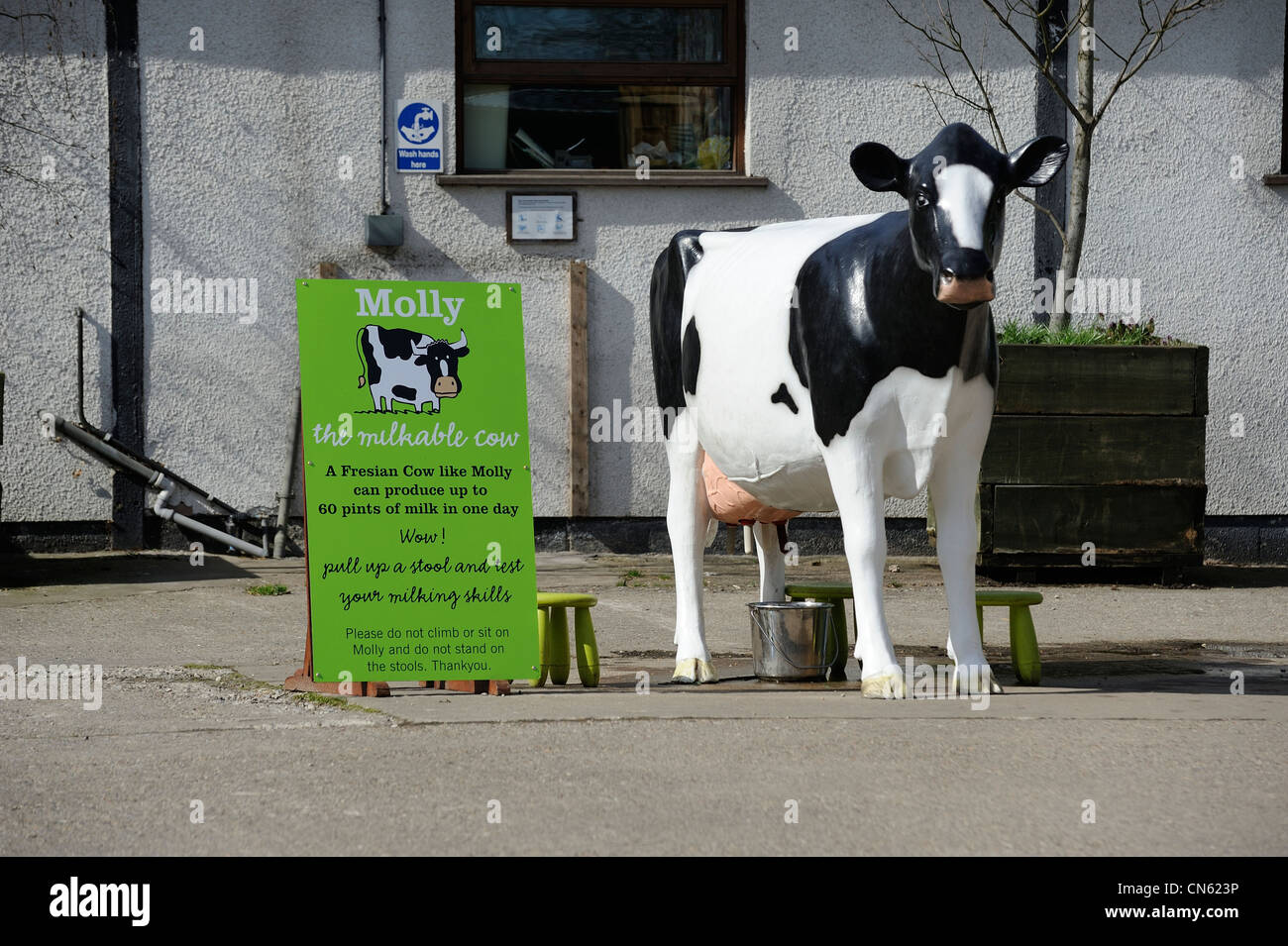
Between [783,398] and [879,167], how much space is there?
3.03 feet

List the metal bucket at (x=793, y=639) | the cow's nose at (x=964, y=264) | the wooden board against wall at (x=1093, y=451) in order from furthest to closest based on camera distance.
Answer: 1. the wooden board against wall at (x=1093, y=451)
2. the metal bucket at (x=793, y=639)
3. the cow's nose at (x=964, y=264)

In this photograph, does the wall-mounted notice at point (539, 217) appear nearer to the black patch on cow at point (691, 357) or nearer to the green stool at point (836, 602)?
the black patch on cow at point (691, 357)

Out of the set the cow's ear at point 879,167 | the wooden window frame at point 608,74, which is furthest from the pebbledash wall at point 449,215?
the cow's ear at point 879,167

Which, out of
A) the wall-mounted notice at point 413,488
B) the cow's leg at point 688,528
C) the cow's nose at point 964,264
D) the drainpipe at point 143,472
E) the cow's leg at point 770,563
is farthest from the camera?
the drainpipe at point 143,472

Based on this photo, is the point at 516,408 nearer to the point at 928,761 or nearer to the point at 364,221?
the point at 928,761

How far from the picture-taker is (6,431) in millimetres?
11469

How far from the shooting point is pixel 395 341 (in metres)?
6.00

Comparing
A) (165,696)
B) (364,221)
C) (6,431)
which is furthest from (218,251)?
(165,696)

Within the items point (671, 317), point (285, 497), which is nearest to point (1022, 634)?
point (671, 317)

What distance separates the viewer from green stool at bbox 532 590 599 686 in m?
6.40

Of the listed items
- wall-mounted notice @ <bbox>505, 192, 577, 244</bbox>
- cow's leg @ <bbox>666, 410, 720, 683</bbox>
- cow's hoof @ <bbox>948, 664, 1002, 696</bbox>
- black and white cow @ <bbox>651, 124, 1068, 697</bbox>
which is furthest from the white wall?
cow's hoof @ <bbox>948, 664, 1002, 696</bbox>

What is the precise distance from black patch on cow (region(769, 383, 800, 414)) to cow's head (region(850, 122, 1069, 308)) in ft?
2.51

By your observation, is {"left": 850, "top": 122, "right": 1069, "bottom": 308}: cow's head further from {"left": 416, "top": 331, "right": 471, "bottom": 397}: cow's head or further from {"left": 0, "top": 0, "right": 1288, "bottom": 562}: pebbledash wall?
{"left": 0, "top": 0, "right": 1288, "bottom": 562}: pebbledash wall

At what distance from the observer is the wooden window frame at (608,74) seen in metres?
11.7
